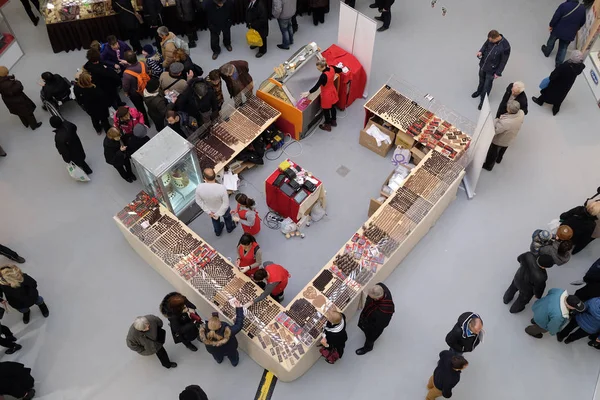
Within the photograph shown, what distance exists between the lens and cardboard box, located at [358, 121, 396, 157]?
1056cm

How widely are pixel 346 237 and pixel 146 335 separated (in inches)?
147

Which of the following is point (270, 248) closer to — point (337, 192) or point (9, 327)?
point (337, 192)

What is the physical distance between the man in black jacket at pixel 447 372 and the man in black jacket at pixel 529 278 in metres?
1.77

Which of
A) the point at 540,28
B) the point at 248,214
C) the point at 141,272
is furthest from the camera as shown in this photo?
the point at 540,28

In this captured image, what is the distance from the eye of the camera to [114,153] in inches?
380

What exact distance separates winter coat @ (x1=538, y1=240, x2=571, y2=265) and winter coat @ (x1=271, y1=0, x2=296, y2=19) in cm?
678

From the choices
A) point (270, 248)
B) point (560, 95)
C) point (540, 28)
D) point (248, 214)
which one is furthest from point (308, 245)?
point (540, 28)

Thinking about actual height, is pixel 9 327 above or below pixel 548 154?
above

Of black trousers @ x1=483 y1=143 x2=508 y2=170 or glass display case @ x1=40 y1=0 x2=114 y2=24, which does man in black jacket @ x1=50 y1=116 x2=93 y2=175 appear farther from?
black trousers @ x1=483 y1=143 x2=508 y2=170

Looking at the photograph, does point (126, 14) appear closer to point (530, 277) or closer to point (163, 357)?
point (163, 357)

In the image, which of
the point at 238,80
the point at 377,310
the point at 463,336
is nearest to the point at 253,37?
the point at 238,80

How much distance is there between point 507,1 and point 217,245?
350 inches

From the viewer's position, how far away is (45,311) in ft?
29.3

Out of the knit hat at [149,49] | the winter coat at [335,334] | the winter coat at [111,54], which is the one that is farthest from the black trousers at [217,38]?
the winter coat at [335,334]
